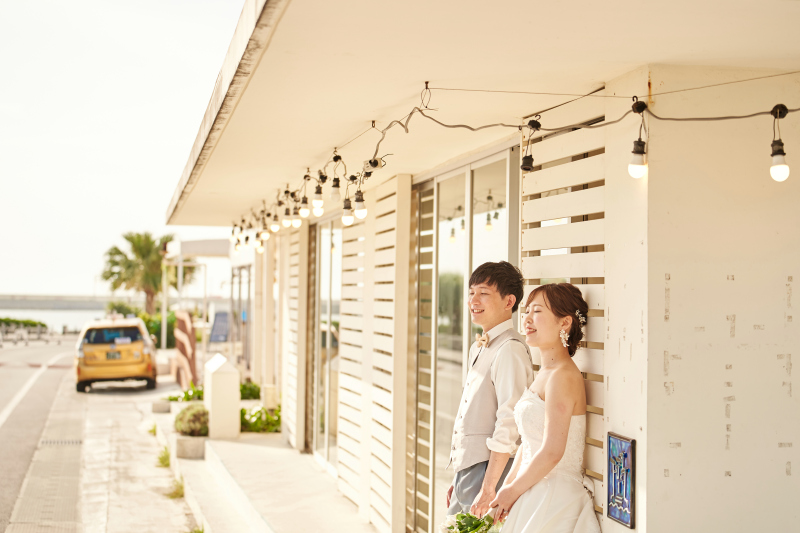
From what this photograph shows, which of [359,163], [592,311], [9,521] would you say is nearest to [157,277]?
[9,521]

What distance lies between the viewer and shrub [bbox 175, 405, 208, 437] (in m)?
9.82

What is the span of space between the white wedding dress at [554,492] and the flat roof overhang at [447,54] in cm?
151

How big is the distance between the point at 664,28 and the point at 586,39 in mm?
283

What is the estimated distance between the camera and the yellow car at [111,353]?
54.6ft

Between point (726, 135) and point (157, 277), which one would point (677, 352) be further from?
point (157, 277)

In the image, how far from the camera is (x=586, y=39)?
2760 millimetres

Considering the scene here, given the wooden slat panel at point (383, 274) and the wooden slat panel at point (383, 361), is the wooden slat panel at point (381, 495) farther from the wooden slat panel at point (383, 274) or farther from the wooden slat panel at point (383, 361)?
the wooden slat panel at point (383, 274)

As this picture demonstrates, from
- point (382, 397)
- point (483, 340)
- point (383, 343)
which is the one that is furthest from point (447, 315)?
point (483, 340)

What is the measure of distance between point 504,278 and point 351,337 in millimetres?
4449

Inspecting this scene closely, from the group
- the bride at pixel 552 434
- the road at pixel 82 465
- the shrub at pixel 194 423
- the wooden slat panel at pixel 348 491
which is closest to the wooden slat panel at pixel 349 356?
the wooden slat panel at pixel 348 491

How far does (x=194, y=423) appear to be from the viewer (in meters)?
9.84

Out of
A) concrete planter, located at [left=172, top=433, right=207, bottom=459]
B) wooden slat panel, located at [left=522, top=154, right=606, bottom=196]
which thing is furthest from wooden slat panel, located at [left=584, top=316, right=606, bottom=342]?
concrete planter, located at [left=172, top=433, right=207, bottom=459]

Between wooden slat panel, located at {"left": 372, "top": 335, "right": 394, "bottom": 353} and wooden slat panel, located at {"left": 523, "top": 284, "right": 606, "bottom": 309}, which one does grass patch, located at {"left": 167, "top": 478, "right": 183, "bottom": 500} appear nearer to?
wooden slat panel, located at {"left": 372, "top": 335, "right": 394, "bottom": 353}

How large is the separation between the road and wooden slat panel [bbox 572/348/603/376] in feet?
17.2
